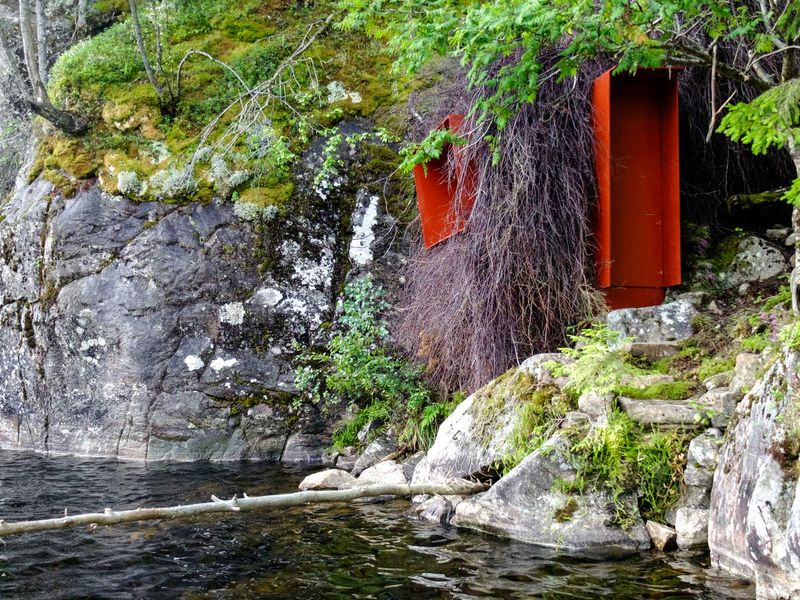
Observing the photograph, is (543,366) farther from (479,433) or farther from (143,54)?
(143,54)

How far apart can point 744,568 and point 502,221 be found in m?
3.72

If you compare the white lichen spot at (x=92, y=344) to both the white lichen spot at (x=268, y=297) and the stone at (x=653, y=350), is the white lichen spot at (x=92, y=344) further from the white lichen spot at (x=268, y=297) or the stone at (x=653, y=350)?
the stone at (x=653, y=350)

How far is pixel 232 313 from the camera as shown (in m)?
9.04

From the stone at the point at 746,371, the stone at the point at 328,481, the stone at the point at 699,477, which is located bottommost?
the stone at the point at 328,481

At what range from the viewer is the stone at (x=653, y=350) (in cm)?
552

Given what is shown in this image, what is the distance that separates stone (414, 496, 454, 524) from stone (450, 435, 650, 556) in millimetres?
97

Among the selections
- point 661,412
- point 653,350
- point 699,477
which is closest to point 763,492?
point 699,477

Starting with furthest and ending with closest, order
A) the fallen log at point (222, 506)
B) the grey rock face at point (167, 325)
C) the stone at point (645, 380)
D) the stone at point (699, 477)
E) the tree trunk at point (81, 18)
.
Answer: the tree trunk at point (81, 18) < the grey rock face at point (167, 325) < the stone at point (645, 380) < the stone at point (699, 477) < the fallen log at point (222, 506)

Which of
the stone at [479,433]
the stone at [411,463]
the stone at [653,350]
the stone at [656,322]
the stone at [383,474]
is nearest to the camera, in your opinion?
the stone at [479,433]

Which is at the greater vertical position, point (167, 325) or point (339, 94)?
point (339, 94)

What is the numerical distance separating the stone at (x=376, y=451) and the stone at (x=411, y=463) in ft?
1.40

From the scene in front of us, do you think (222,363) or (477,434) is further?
(222,363)

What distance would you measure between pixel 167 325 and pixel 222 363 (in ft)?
3.10

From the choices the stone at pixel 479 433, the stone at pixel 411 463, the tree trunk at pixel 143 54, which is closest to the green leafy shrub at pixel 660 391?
the stone at pixel 479 433
